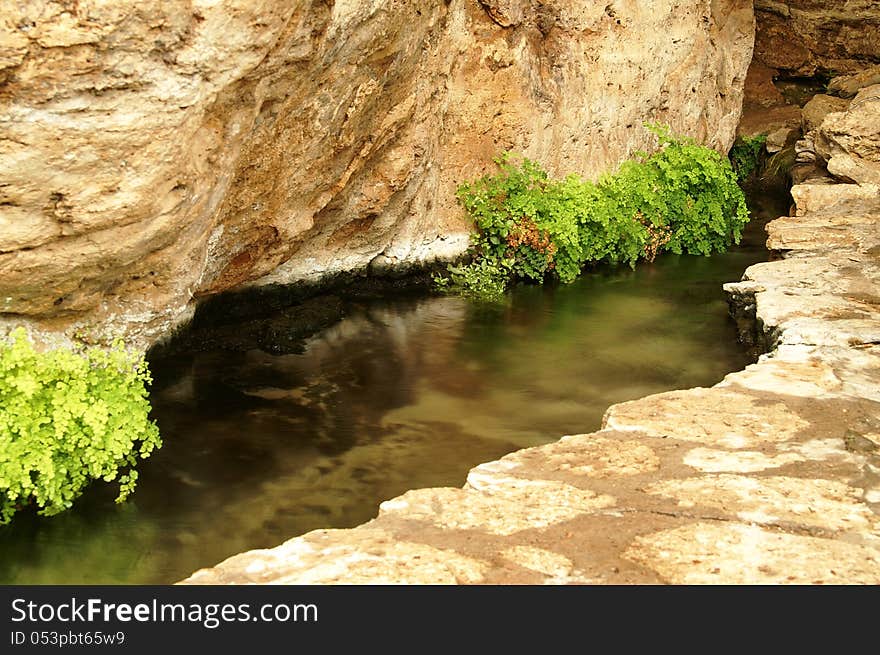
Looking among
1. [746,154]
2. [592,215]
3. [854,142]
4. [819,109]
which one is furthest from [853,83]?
[592,215]

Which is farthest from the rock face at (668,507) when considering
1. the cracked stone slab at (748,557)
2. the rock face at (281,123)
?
the rock face at (281,123)

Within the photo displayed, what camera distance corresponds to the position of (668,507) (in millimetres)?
4672

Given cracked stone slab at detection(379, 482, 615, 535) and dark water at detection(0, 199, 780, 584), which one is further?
dark water at detection(0, 199, 780, 584)

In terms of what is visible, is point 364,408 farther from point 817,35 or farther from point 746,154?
point 817,35

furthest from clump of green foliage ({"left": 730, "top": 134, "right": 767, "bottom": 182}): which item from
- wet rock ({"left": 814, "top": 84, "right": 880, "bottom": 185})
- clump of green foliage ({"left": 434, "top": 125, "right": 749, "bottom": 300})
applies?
clump of green foliage ({"left": 434, "top": 125, "right": 749, "bottom": 300})

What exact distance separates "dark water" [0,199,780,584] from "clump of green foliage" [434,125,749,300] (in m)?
0.39

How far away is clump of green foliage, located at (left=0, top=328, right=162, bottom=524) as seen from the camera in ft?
19.6

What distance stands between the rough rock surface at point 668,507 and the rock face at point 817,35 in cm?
1530

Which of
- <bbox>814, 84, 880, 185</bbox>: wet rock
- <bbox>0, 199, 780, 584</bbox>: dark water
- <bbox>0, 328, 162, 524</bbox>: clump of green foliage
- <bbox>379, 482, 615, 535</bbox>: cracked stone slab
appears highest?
<bbox>814, 84, 880, 185</bbox>: wet rock

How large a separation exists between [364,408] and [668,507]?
165 inches

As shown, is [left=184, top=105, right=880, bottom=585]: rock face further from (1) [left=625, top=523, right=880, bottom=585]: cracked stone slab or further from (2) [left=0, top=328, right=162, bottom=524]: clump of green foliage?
(2) [left=0, top=328, right=162, bottom=524]: clump of green foliage

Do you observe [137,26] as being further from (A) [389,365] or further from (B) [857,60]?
(B) [857,60]

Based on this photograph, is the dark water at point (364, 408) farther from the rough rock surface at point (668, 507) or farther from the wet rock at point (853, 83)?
the wet rock at point (853, 83)

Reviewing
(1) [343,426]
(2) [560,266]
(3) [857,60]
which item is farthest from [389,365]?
(3) [857,60]
